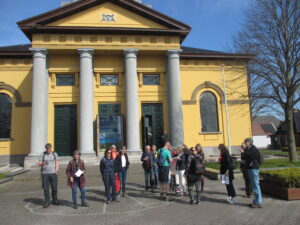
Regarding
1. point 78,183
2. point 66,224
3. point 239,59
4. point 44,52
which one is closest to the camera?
point 66,224

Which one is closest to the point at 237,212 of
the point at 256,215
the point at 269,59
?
the point at 256,215

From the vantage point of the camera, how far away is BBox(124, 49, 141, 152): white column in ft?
57.5

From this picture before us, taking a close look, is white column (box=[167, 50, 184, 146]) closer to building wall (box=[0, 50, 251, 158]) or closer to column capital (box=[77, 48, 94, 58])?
building wall (box=[0, 50, 251, 158])

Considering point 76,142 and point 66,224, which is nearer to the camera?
point 66,224

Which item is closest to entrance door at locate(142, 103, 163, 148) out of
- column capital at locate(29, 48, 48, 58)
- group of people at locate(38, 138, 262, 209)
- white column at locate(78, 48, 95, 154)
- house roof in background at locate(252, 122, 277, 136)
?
white column at locate(78, 48, 95, 154)

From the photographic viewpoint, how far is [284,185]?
7.86 metres

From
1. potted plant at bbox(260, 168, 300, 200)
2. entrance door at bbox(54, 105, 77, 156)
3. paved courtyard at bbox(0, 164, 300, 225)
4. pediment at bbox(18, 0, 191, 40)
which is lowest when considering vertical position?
paved courtyard at bbox(0, 164, 300, 225)

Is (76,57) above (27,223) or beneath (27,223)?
above

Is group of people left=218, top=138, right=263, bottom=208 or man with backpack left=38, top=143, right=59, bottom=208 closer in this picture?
group of people left=218, top=138, right=263, bottom=208

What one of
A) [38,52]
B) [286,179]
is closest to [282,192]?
[286,179]

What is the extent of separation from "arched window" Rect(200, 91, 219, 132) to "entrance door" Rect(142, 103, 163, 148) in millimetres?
3985

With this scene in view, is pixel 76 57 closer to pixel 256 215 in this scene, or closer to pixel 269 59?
pixel 269 59

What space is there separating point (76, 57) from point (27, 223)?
50.2 ft

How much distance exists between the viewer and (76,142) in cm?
1855
